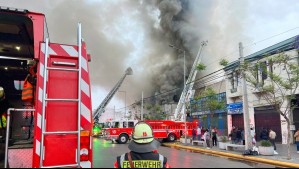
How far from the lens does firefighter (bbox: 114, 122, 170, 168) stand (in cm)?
264

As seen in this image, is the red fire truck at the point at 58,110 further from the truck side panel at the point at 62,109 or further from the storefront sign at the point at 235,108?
the storefront sign at the point at 235,108

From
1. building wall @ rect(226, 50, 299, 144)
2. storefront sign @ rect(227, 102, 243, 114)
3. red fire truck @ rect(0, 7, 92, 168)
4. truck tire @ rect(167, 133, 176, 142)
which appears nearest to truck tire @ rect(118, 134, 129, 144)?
truck tire @ rect(167, 133, 176, 142)

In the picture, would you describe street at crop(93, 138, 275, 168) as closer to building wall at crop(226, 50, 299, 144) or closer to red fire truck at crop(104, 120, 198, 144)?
building wall at crop(226, 50, 299, 144)

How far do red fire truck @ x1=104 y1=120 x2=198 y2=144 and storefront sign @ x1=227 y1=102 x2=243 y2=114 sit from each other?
439 cm

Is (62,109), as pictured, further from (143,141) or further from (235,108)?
(235,108)

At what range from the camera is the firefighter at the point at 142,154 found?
2641 millimetres

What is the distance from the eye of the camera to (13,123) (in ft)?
20.2

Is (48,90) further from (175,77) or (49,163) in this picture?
(175,77)

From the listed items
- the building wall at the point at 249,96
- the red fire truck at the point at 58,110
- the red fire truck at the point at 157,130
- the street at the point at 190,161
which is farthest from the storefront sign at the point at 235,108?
the red fire truck at the point at 58,110

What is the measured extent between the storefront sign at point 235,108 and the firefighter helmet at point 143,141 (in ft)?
93.3

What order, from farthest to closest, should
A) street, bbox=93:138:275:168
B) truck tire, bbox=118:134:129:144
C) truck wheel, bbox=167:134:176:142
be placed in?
truck wheel, bbox=167:134:176:142 < truck tire, bbox=118:134:129:144 < street, bbox=93:138:275:168

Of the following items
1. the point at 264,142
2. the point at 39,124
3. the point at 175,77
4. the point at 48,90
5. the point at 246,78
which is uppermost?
the point at 175,77

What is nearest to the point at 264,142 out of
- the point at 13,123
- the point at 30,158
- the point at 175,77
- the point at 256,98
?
the point at 256,98

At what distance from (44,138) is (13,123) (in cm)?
299
